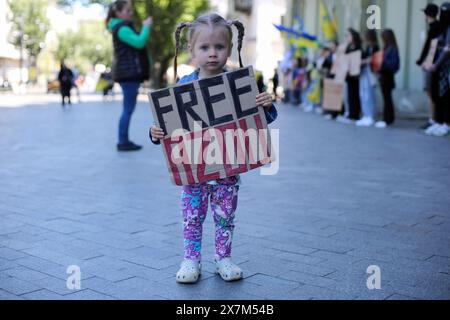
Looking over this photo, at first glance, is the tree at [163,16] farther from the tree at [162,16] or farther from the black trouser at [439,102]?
the black trouser at [439,102]

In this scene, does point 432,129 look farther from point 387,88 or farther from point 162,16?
point 162,16

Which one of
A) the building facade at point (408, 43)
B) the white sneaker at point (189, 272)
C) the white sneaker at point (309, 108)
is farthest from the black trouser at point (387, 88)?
the white sneaker at point (189, 272)

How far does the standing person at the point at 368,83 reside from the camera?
13.4 meters

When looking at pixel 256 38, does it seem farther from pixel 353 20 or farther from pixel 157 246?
pixel 157 246

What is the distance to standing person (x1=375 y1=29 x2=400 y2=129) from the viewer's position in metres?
12.8

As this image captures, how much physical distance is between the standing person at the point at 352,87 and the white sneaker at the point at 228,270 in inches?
422

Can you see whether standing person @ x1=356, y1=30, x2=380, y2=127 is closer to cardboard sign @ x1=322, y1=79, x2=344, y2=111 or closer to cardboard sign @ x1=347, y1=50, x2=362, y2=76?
cardboard sign @ x1=347, y1=50, x2=362, y2=76

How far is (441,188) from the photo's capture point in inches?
247

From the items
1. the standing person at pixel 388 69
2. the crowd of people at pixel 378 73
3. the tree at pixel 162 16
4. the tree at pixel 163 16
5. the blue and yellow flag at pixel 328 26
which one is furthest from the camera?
the tree at pixel 163 16

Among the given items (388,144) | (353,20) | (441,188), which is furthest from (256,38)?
(441,188)

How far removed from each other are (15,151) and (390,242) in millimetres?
6498

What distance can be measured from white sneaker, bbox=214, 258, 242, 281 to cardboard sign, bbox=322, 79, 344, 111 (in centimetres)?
1156

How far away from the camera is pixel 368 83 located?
1363cm

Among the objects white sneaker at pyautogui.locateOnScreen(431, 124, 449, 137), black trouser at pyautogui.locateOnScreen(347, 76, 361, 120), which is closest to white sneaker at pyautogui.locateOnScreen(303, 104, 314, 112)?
black trouser at pyautogui.locateOnScreen(347, 76, 361, 120)
